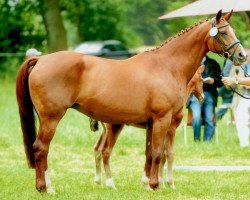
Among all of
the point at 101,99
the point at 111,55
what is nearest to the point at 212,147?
the point at 101,99

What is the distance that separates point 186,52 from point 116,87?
1.14 meters

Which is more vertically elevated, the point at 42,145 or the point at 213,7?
the point at 42,145

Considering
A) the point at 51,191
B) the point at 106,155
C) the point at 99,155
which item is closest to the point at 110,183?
the point at 106,155

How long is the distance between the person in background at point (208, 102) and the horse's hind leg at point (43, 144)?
252 inches

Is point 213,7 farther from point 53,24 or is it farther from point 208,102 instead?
point 53,24

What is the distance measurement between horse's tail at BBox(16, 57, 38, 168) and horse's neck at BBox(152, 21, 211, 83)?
1.75 meters

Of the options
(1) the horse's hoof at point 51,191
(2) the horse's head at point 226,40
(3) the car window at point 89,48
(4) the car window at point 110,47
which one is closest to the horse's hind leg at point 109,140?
(1) the horse's hoof at point 51,191

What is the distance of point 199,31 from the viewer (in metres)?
10.7

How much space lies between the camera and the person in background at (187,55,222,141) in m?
16.1

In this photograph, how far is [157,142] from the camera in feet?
34.2

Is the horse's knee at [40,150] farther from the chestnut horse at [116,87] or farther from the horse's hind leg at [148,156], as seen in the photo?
the horse's hind leg at [148,156]

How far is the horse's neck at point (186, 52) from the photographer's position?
10.7m

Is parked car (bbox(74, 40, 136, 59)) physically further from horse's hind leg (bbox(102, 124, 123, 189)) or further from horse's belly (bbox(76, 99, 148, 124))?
horse's belly (bbox(76, 99, 148, 124))

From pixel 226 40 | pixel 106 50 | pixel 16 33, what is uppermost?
pixel 226 40
